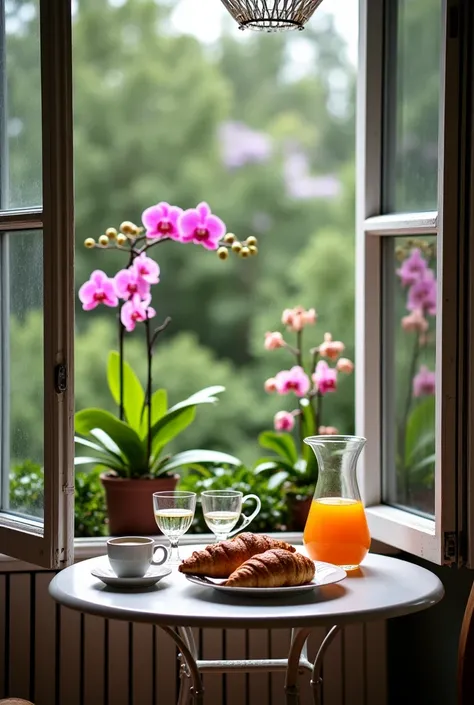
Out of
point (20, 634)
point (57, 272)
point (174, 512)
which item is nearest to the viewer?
point (174, 512)

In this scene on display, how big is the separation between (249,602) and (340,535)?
28cm

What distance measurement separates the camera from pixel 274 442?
97.0 inches

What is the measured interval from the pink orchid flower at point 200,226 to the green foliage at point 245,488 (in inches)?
23.9

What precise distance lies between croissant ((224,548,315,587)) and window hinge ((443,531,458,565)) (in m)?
0.38

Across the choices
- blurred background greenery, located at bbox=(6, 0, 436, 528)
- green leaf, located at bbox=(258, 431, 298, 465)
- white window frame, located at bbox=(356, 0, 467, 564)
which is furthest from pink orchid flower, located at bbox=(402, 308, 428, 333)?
blurred background greenery, located at bbox=(6, 0, 436, 528)

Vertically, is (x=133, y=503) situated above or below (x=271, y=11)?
below

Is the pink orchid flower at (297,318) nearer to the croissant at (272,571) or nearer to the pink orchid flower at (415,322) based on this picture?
the pink orchid flower at (415,322)

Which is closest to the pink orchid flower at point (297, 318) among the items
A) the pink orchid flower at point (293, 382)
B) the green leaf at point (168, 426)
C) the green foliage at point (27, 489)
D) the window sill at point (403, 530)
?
the pink orchid flower at point (293, 382)

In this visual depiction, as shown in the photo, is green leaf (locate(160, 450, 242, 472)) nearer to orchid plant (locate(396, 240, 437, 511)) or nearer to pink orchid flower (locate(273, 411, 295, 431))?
pink orchid flower (locate(273, 411, 295, 431))

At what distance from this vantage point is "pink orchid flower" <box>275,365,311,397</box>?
247 centimetres

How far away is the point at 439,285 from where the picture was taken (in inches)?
69.6

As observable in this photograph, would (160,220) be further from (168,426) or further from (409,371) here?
(409,371)

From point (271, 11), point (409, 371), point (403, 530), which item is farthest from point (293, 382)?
point (271, 11)

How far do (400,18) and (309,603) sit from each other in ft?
4.12
